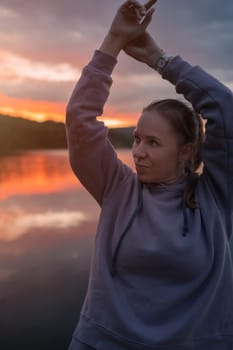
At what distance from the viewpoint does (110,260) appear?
5.50ft

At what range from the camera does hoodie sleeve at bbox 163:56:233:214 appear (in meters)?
1.76

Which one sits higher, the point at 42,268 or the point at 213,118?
the point at 213,118

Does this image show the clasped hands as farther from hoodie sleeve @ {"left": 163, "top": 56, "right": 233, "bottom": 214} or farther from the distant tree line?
the distant tree line

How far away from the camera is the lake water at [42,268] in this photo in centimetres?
389

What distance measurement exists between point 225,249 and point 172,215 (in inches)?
9.4

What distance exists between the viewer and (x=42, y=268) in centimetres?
543

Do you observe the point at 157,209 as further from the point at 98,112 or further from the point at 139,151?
the point at 98,112

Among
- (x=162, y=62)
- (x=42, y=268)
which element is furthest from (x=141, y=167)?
(x=42, y=268)

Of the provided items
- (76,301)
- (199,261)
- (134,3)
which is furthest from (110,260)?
(76,301)

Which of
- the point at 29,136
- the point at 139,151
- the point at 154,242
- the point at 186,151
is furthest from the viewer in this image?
the point at 29,136

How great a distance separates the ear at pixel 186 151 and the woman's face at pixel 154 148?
0.17 ft

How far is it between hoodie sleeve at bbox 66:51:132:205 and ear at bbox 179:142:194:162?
0.27m

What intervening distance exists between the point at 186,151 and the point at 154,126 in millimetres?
195

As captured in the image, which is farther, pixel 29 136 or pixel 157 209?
pixel 29 136
